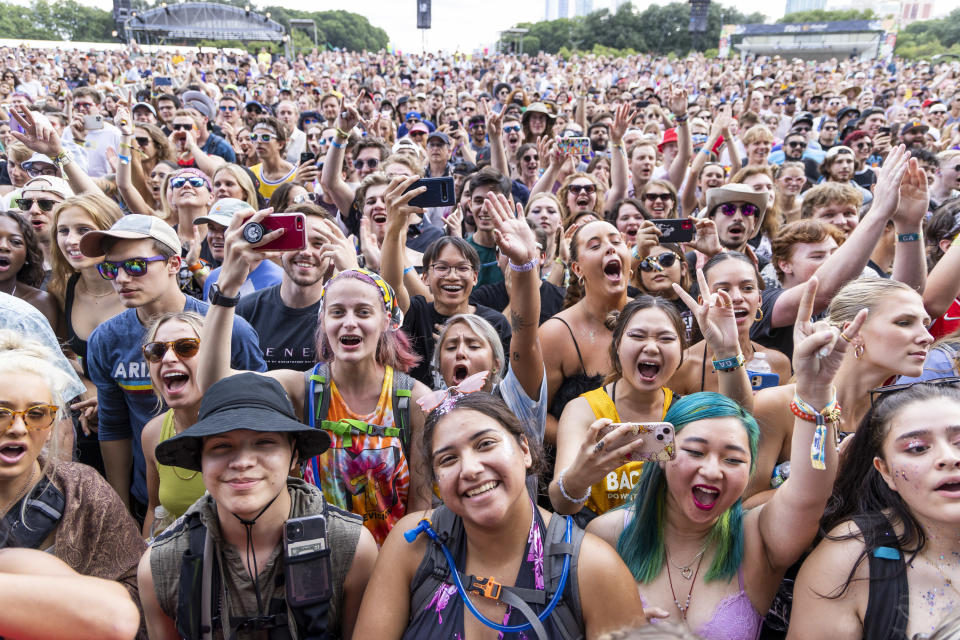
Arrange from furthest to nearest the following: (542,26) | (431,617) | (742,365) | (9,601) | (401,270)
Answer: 1. (542,26)
2. (401,270)
3. (742,365)
4. (431,617)
5. (9,601)

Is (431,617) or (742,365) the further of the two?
(742,365)

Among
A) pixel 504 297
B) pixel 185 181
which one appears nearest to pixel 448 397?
pixel 504 297

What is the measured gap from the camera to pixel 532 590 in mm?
1885

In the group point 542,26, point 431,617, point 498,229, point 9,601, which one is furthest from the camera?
point 542,26

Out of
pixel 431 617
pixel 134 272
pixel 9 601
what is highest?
pixel 134 272

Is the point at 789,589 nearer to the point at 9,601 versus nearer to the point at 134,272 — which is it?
the point at 9,601

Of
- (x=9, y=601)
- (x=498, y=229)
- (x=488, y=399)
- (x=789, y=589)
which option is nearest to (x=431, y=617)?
(x=488, y=399)

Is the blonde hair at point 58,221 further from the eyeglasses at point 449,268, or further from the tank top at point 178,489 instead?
the eyeglasses at point 449,268

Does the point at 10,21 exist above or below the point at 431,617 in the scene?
above

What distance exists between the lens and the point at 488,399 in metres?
2.20

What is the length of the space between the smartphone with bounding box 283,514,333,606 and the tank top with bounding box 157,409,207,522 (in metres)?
0.79

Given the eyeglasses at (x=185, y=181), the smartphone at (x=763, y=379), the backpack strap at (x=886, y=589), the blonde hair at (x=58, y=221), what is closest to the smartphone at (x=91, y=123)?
the eyeglasses at (x=185, y=181)

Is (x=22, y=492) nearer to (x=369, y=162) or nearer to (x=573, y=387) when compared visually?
(x=573, y=387)

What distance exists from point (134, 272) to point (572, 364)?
236cm
